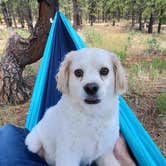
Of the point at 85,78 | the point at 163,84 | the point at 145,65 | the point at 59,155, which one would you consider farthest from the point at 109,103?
the point at 145,65

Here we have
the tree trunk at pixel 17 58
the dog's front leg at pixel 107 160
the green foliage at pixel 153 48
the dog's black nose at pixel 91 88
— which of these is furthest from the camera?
the green foliage at pixel 153 48

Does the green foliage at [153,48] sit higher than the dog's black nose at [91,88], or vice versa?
the dog's black nose at [91,88]

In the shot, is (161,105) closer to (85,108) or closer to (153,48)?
(85,108)

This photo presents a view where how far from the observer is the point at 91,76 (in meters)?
1.39

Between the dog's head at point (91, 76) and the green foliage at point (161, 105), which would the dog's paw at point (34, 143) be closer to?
the dog's head at point (91, 76)

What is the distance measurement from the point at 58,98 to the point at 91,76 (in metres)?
1.05

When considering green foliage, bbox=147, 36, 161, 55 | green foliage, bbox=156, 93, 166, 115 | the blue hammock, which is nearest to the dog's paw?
the blue hammock

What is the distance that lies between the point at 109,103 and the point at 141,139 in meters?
0.58

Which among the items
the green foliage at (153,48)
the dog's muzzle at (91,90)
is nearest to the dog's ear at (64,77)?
the dog's muzzle at (91,90)

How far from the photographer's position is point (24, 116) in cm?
386

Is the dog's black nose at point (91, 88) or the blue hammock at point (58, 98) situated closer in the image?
the dog's black nose at point (91, 88)

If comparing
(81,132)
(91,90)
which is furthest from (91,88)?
(81,132)

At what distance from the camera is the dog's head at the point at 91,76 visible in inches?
54.5

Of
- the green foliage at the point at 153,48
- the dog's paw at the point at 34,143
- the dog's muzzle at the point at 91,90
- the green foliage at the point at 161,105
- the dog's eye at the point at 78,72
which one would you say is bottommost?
the green foliage at the point at 153,48
